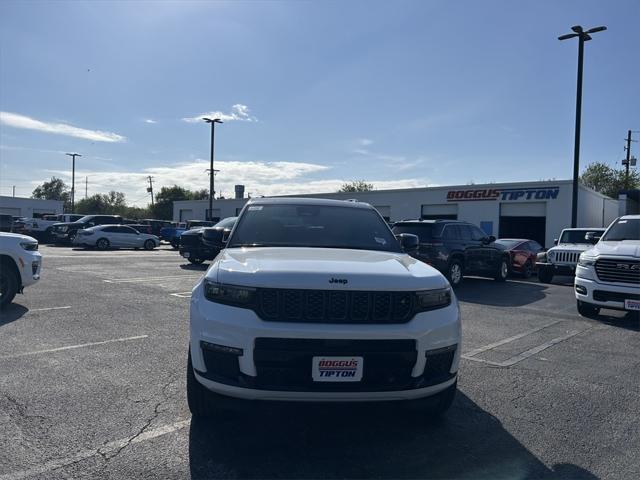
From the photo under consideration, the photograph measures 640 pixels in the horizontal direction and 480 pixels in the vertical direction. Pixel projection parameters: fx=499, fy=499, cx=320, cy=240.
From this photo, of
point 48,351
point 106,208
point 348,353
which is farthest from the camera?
point 106,208

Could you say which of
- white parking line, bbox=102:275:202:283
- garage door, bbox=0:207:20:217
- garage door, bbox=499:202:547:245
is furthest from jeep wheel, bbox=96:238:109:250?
garage door, bbox=0:207:20:217

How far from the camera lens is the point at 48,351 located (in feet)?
19.4

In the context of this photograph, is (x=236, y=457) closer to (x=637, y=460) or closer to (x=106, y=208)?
(x=637, y=460)

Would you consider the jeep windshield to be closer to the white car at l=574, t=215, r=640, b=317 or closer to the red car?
the white car at l=574, t=215, r=640, b=317

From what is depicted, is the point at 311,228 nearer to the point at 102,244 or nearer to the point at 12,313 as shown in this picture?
the point at 12,313

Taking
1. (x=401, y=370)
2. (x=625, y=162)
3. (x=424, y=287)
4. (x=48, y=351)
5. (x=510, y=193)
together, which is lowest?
(x=48, y=351)

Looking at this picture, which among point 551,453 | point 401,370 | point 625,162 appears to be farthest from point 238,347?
point 625,162

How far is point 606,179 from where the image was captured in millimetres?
59625

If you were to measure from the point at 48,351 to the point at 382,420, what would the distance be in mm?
4168

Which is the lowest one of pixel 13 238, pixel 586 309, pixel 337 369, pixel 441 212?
pixel 586 309

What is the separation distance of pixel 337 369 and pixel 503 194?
91.8ft

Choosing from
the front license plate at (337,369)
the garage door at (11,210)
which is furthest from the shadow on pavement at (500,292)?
the garage door at (11,210)

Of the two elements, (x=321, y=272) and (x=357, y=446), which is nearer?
(x=321, y=272)

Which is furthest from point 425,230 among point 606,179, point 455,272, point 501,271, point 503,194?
point 606,179
